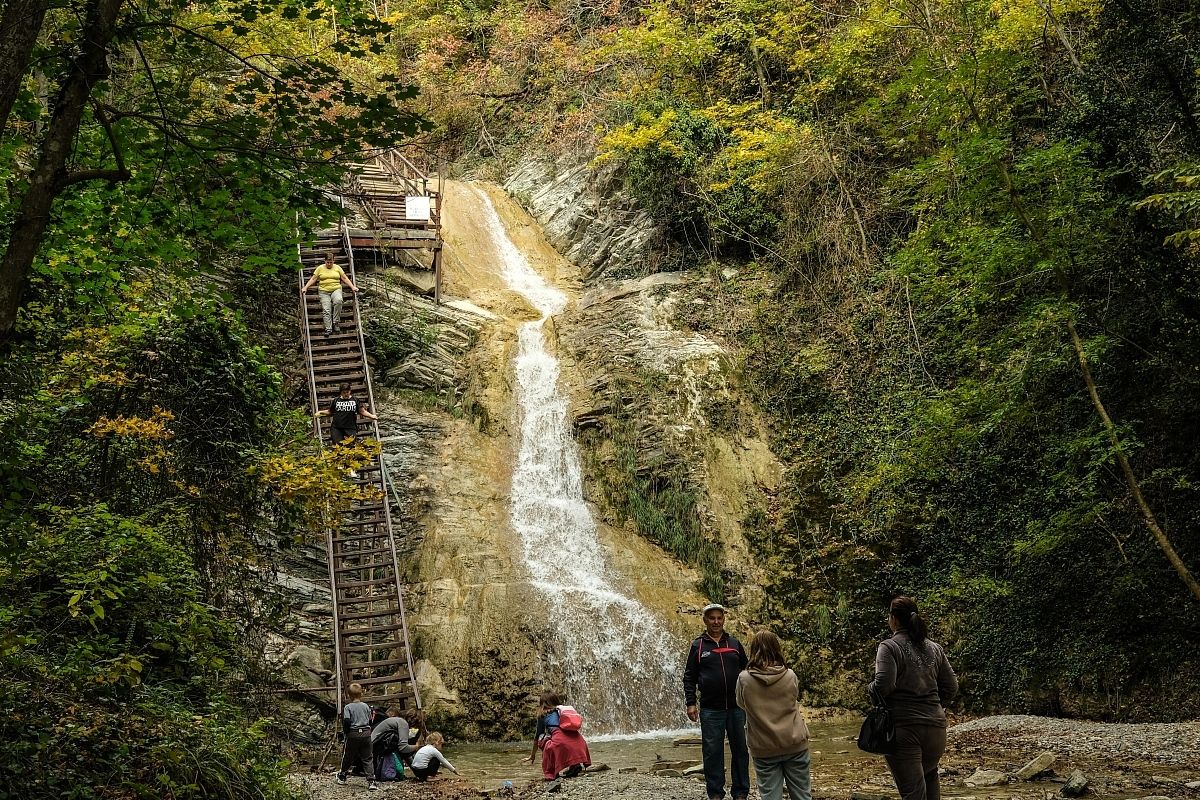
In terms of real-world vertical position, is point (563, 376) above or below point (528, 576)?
above

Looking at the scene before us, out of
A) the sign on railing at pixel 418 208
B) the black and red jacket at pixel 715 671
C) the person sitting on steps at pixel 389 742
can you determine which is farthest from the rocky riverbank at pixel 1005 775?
the sign on railing at pixel 418 208

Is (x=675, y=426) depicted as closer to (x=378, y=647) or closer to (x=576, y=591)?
(x=576, y=591)

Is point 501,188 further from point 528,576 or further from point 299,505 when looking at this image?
point 299,505

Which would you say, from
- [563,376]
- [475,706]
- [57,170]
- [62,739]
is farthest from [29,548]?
[563,376]

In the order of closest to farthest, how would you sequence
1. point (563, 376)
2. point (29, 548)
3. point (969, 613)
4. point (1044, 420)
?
point (29, 548)
point (1044, 420)
point (969, 613)
point (563, 376)

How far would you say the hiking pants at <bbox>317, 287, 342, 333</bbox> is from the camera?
643 inches

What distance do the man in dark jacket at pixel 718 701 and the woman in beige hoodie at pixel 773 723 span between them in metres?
1.06

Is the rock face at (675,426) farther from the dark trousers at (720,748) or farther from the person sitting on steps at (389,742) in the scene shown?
the dark trousers at (720,748)

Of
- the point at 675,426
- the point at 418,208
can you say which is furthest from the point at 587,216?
the point at 675,426

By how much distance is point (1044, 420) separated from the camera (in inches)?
454

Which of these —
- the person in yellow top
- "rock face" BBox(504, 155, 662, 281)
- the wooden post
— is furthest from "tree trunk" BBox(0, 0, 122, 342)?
"rock face" BBox(504, 155, 662, 281)

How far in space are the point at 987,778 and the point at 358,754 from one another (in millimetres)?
6223

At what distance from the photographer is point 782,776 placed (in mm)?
5852

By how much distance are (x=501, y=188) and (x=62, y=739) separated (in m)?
25.2
